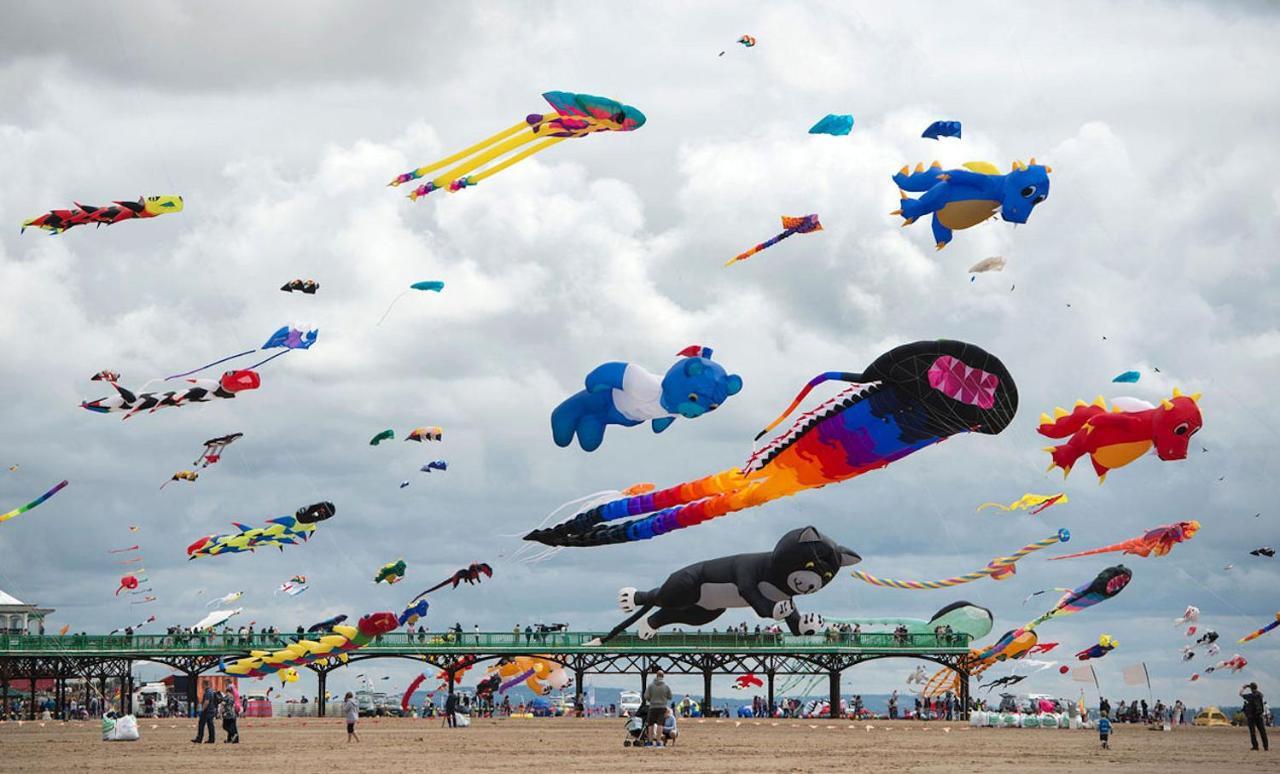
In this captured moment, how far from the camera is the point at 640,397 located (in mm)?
34688

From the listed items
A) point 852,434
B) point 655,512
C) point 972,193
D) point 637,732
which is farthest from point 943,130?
point 637,732

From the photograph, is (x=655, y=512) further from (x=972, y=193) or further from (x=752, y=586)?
(x=972, y=193)

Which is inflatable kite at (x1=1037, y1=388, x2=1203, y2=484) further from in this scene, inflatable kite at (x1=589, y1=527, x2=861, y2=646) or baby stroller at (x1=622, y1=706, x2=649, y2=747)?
baby stroller at (x1=622, y1=706, x2=649, y2=747)

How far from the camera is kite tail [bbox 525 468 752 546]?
36594 millimetres

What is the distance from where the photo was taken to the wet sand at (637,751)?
1155 inches

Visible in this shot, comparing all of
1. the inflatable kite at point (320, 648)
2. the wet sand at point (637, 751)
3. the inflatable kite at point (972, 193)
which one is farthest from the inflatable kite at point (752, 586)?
the inflatable kite at point (972, 193)

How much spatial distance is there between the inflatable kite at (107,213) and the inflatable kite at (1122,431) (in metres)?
21.2

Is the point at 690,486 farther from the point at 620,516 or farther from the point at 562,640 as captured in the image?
the point at 562,640

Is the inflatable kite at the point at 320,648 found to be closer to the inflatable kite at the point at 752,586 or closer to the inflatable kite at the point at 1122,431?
the inflatable kite at the point at 752,586

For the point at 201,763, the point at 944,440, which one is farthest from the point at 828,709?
the point at 201,763

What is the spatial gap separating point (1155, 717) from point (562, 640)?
24.4 m

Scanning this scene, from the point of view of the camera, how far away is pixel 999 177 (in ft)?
98.4

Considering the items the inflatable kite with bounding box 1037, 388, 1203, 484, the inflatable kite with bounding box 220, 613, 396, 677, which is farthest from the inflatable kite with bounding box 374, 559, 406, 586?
the inflatable kite with bounding box 1037, 388, 1203, 484

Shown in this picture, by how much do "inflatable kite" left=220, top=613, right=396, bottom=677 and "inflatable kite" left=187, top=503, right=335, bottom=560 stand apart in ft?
11.2
